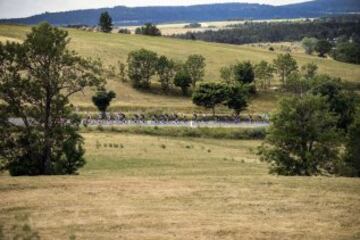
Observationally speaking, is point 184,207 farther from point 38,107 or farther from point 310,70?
point 310,70

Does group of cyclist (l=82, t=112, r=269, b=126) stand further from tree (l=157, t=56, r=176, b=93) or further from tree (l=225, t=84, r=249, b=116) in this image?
tree (l=157, t=56, r=176, b=93)

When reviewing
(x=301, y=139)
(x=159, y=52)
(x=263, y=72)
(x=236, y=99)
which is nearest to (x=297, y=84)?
(x=263, y=72)

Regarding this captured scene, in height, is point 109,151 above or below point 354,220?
below

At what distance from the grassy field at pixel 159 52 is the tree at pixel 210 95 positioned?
10.8ft

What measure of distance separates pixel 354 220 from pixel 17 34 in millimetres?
134642

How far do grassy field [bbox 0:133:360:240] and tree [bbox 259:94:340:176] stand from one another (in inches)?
512

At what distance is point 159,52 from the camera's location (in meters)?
148

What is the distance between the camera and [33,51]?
36062mm

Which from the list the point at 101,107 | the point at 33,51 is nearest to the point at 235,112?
the point at 101,107

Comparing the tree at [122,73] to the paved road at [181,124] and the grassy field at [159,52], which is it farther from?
the paved road at [181,124]

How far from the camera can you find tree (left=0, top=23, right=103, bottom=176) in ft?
115

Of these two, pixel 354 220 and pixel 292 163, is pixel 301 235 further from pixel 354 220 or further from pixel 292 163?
pixel 292 163

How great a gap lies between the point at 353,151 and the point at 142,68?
75.9 metres

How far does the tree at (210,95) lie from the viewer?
9603 cm
